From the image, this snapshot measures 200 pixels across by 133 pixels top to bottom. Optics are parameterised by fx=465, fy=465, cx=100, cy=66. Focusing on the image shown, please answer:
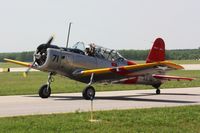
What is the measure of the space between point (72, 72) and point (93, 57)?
4.50 ft

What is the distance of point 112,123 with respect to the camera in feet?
38.2

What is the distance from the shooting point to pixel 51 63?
2016 cm

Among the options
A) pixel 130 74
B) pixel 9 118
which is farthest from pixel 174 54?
pixel 9 118

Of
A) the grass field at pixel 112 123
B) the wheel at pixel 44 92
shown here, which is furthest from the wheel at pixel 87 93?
the grass field at pixel 112 123

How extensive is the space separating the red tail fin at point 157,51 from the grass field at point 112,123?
1097 cm

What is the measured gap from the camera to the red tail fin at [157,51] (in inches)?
974

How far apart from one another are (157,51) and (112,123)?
1365cm

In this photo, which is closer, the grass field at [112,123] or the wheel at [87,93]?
the grass field at [112,123]

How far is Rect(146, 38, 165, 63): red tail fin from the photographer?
81.2 ft

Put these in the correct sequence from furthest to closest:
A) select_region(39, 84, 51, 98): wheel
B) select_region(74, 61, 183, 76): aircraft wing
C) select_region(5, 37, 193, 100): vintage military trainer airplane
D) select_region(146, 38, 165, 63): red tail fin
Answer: select_region(146, 38, 165, 63): red tail fin → select_region(39, 84, 51, 98): wheel → select_region(74, 61, 183, 76): aircraft wing → select_region(5, 37, 193, 100): vintage military trainer airplane

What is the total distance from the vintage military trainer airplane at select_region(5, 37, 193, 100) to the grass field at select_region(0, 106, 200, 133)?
20.8 ft

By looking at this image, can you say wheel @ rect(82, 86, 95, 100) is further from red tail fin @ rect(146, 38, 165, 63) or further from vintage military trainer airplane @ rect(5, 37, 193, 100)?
red tail fin @ rect(146, 38, 165, 63)

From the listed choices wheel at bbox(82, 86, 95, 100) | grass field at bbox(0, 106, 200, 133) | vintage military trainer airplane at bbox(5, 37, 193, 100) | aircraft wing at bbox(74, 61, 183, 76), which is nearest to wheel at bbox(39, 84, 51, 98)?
vintage military trainer airplane at bbox(5, 37, 193, 100)

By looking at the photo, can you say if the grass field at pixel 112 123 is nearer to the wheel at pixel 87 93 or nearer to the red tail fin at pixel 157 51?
the wheel at pixel 87 93
